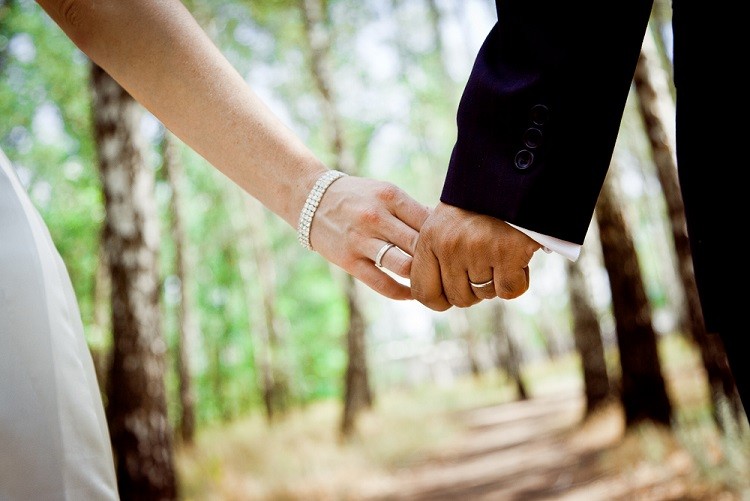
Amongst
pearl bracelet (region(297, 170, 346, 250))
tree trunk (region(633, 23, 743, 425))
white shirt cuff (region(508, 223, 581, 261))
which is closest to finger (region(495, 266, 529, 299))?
white shirt cuff (region(508, 223, 581, 261))

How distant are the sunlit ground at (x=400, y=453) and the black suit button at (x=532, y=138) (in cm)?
488

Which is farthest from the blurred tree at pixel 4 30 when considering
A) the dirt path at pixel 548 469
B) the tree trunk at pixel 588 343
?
the tree trunk at pixel 588 343

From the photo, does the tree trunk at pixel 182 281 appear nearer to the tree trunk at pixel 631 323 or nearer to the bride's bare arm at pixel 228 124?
the tree trunk at pixel 631 323

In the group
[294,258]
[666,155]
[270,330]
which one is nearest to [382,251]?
[666,155]

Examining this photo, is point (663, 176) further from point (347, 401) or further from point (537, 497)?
point (347, 401)

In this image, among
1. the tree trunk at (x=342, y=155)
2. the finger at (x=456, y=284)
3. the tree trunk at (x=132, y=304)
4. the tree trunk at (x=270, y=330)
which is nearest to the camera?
the finger at (x=456, y=284)

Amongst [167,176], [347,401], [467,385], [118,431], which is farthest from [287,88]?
[118,431]

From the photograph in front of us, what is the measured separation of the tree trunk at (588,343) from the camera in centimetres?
1062

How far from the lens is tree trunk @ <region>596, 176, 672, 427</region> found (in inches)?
315

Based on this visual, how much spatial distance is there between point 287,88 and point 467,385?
1238 cm

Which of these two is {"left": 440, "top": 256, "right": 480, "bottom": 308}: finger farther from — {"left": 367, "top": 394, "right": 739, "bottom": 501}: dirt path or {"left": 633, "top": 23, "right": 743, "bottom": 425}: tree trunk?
{"left": 633, "top": 23, "right": 743, "bottom": 425}: tree trunk

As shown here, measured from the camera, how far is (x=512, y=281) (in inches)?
65.5

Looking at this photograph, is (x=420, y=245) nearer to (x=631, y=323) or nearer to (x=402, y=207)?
(x=402, y=207)

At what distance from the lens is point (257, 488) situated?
8.71m
